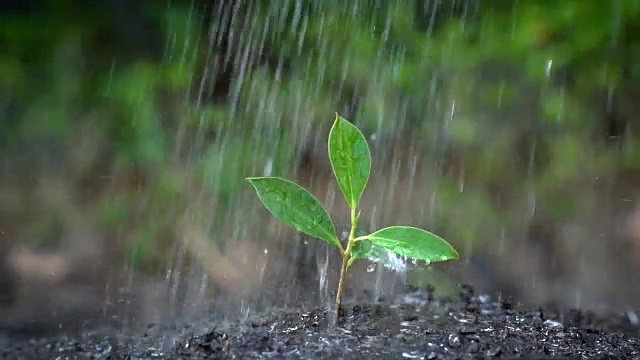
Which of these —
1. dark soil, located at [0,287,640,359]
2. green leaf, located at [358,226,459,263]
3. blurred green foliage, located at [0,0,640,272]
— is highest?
blurred green foliage, located at [0,0,640,272]

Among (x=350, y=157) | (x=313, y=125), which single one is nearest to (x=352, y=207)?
(x=350, y=157)

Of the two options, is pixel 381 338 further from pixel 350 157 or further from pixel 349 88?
pixel 349 88

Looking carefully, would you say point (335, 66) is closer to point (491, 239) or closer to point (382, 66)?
point (382, 66)

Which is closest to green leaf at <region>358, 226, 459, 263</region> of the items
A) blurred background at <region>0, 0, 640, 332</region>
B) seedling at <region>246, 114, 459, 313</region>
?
seedling at <region>246, 114, 459, 313</region>

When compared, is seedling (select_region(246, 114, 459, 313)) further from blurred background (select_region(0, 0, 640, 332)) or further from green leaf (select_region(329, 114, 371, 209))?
blurred background (select_region(0, 0, 640, 332))

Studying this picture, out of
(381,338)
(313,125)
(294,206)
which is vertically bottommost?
(381,338)

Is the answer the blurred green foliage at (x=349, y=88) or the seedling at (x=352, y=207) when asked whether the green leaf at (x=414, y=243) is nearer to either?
the seedling at (x=352, y=207)
